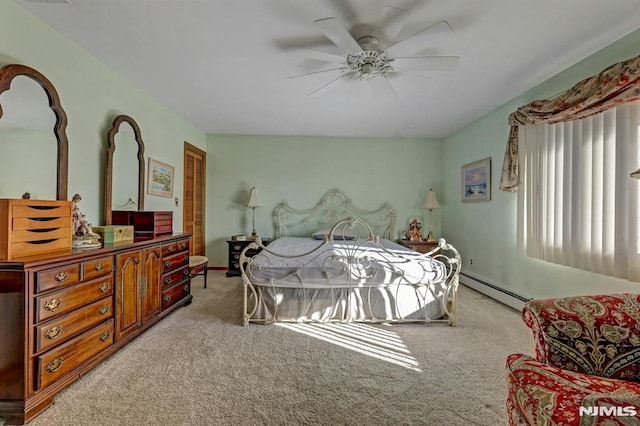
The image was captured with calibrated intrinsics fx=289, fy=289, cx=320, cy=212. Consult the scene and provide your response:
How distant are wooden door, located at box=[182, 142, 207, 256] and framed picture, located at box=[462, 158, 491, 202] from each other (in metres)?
4.51

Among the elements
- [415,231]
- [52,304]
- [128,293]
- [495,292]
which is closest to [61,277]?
[52,304]

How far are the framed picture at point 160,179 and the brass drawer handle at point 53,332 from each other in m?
2.16

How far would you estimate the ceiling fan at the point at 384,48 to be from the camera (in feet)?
6.68

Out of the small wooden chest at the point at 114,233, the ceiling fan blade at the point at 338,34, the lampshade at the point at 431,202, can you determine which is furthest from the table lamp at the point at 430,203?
the small wooden chest at the point at 114,233

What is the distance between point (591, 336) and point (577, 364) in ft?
0.43

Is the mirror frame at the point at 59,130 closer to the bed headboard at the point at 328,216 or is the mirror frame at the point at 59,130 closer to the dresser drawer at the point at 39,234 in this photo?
the dresser drawer at the point at 39,234

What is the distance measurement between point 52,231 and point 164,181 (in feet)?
7.16

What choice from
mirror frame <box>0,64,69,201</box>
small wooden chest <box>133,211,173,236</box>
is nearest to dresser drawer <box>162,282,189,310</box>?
small wooden chest <box>133,211,173,236</box>

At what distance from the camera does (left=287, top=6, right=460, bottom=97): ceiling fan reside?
2.04m

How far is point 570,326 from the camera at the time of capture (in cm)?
123

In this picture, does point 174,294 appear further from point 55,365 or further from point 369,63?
point 369,63

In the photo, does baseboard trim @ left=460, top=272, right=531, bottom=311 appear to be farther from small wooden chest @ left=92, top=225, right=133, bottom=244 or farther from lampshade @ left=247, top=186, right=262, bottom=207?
small wooden chest @ left=92, top=225, right=133, bottom=244

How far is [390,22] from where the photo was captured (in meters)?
2.11

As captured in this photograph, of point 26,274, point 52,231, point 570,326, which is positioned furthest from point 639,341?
point 52,231
